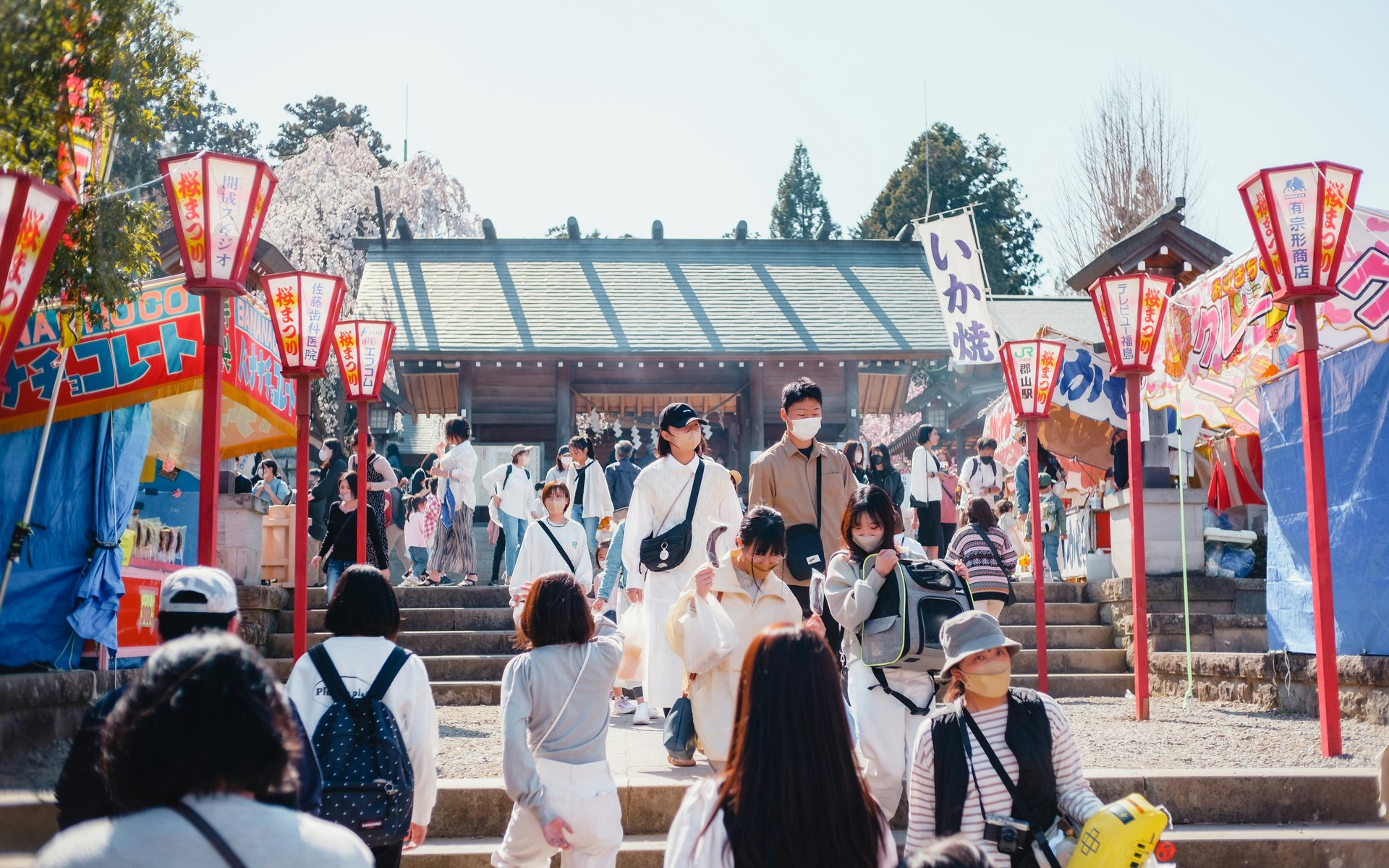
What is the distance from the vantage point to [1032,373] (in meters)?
10.2

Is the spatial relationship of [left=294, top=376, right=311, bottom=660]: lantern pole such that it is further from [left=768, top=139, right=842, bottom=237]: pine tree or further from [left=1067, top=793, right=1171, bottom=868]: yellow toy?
[left=768, top=139, right=842, bottom=237]: pine tree

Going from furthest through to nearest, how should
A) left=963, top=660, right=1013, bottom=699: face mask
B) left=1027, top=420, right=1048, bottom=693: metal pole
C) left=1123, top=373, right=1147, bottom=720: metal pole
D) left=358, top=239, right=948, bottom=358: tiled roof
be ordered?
left=358, top=239, right=948, bottom=358: tiled roof
left=1027, top=420, right=1048, bottom=693: metal pole
left=1123, top=373, right=1147, bottom=720: metal pole
left=963, top=660, right=1013, bottom=699: face mask

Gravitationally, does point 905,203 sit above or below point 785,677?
above

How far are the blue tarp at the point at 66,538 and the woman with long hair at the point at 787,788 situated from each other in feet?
21.8

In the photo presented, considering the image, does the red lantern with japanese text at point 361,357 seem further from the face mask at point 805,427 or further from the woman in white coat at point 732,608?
the woman in white coat at point 732,608

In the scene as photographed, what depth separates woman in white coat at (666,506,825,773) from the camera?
16.9 feet

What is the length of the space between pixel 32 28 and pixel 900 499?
436 inches

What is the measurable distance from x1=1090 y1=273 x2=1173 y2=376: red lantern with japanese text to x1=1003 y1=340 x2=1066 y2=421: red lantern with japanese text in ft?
4.00

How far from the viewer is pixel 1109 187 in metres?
27.8

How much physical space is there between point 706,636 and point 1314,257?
14.9 feet

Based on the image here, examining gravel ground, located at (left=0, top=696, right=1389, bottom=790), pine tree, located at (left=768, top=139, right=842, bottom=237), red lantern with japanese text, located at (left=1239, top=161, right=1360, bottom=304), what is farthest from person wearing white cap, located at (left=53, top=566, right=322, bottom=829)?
pine tree, located at (left=768, top=139, right=842, bottom=237)

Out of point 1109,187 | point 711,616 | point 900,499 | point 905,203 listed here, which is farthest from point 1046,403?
point 905,203

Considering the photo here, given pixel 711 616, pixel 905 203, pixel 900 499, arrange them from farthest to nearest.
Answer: pixel 905 203
pixel 900 499
pixel 711 616

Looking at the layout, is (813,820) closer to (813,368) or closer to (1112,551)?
(1112,551)
